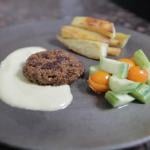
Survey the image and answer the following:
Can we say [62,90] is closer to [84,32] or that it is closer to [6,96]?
[6,96]

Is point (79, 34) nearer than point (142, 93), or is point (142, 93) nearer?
point (142, 93)

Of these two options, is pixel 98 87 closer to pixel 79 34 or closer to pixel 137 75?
pixel 137 75

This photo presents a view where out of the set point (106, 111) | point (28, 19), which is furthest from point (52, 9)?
point (106, 111)

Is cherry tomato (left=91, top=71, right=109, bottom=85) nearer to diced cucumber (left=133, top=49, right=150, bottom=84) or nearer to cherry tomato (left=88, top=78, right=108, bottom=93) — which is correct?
cherry tomato (left=88, top=78, right=108, bottom=93)

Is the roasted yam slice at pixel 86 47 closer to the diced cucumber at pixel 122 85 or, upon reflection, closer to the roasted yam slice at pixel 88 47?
the roasted yam slice at pixel 88 47

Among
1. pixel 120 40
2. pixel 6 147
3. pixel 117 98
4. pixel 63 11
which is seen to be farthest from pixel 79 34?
pixel 63 11

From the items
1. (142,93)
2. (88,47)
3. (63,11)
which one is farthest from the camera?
(63,11)

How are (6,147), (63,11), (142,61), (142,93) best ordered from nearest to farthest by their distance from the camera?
(6,147) → (142,93) → (142,61) → (63,11)
